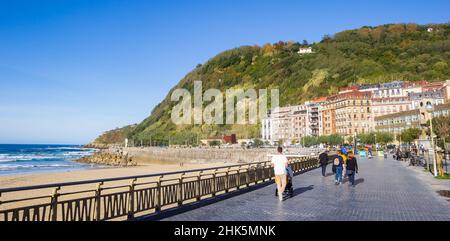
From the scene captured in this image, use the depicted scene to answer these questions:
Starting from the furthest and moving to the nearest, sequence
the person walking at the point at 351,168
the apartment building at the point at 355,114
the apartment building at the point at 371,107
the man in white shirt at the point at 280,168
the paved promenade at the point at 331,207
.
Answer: the apartment building at the point at 355,114 < the apartment building at the point at 371,107 < the person walking at the point at 351,168 < the man in white shirt at the point at 280,168 < the paved promenade at the point at 331,207

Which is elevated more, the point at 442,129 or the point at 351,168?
the point at 442,129

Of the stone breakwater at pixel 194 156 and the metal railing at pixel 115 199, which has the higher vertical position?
the metal railing at pixel 115 199

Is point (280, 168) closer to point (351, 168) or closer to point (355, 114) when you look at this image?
point (351, 168)

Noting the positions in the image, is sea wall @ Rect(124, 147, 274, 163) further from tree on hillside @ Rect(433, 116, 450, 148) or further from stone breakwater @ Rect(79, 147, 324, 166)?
tree on hillside @ Rect(433, 116, 450, 148)

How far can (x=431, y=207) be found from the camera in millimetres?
11477

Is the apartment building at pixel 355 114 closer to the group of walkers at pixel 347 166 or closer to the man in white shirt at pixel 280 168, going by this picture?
the group of walkers at pixel 347 166

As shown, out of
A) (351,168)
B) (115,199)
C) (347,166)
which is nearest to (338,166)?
(347,166)

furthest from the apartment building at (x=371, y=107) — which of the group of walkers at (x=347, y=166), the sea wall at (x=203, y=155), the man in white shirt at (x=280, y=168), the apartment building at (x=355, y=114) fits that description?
the man in white shirt at (x=280, y=168)

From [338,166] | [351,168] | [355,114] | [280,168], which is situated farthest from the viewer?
[355,114]

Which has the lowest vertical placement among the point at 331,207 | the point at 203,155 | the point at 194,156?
the point at 194,156

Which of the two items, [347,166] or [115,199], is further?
[347,166]
